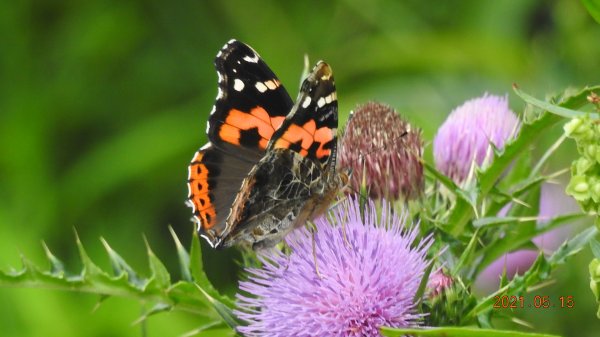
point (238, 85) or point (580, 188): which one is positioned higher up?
point (238, 85)

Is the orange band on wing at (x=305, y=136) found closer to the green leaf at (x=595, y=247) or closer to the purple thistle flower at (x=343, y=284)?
the purple thistle flower at (x=343, y=284)

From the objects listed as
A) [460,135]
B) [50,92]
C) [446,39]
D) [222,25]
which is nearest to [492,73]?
[446,39]

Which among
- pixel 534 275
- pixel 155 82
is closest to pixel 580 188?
pixel 534 275

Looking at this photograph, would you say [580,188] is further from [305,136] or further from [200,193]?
[200,193]

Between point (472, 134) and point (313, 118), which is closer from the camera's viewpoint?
point (313, 118)

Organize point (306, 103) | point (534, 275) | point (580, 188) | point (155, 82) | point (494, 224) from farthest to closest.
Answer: point (155, 82) < point (306, 103) < point (494, 224) < point (534, 275) < point (580, 188)

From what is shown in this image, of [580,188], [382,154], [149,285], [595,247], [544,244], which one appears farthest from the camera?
[544,244]

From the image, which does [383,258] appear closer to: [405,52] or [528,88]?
[528,88]
